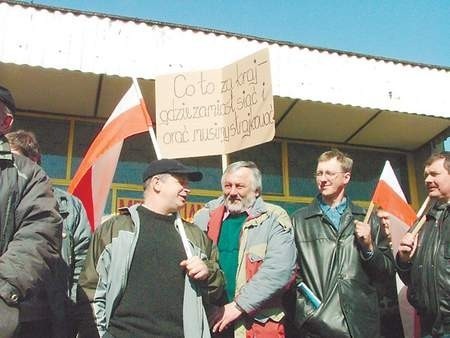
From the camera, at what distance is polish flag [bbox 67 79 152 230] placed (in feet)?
14.0

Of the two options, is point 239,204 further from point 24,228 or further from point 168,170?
point 24,228

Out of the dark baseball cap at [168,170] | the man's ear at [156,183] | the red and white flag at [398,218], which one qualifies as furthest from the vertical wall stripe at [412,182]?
the man's ear at [156,183]

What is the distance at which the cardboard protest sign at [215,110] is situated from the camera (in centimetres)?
461

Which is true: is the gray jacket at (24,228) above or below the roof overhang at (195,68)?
below

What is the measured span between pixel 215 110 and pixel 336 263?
147cm

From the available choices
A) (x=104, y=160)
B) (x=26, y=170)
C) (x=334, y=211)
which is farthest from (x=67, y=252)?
(x=334, y=211)

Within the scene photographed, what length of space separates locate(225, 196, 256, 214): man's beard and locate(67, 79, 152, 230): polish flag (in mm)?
749

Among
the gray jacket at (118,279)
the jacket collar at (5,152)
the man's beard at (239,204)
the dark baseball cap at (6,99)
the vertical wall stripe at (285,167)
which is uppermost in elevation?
the vertical wall stripe at (285,167)

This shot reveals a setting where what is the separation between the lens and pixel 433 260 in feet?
12.7

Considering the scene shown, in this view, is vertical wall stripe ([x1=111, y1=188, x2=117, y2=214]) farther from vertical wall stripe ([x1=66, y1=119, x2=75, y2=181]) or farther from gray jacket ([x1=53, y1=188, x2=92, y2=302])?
gray jacket ([x1=53, y1=188, x2=92, y2=302])

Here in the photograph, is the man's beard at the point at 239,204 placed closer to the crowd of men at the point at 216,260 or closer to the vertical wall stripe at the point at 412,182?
the crowd of men at the point at 216,260

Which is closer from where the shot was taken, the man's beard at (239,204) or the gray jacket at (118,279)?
the gray jacket at (118,279)

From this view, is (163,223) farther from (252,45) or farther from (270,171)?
(270,171)

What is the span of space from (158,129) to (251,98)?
28.2 inches
